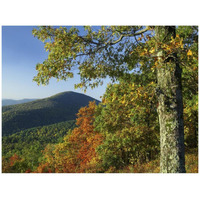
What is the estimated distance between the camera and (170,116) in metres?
3.40

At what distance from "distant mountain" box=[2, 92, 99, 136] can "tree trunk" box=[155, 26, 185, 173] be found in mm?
34460

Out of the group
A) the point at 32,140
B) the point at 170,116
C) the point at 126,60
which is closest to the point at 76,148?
the point at 32,140

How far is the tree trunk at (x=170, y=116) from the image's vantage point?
3.35m

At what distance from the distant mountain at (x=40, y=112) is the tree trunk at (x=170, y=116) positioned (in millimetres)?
34460

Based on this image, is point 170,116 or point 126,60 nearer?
point 170,116

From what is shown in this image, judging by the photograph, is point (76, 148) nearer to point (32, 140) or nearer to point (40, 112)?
point (32, 140)

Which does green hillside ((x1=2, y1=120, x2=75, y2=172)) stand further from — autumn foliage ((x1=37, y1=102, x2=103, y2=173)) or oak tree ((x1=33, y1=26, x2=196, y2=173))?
oak tree ((x1=33, y1=26, x2=196, y2=173))

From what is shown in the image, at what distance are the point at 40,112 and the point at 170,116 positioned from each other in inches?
1598

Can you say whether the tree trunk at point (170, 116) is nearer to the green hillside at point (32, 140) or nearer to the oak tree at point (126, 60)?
the oak tree at point (126, 60)

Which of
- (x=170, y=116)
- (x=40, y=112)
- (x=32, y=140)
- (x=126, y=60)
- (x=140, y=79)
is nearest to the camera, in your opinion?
(x=170, y=116)

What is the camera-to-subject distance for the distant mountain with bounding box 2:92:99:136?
35781 millimetres
